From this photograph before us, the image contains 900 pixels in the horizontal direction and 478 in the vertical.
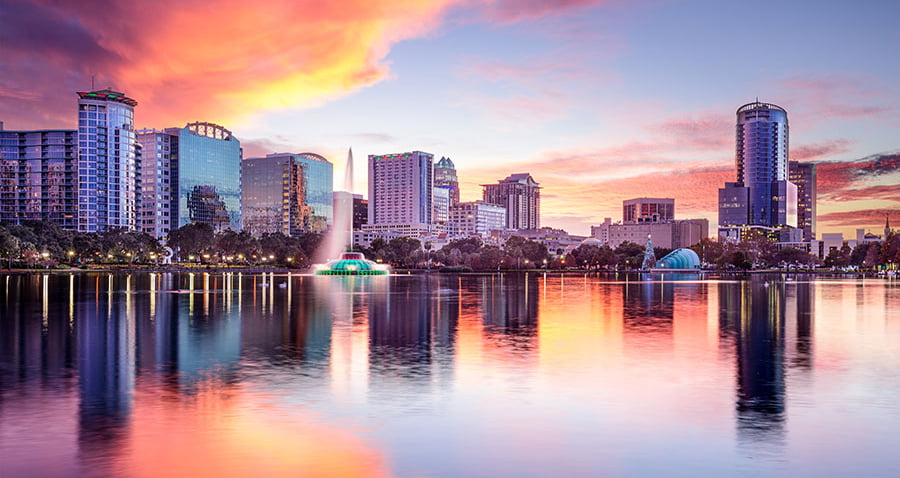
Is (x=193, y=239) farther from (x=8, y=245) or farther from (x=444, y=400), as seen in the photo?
(x=444, y=400)

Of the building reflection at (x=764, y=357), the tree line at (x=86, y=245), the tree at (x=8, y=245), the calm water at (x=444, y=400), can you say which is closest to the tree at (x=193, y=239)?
the tree line at (x=86, y=245)

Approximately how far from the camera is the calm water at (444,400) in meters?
13.1

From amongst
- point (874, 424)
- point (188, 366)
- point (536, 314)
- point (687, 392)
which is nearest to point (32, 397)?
point (188, 366)

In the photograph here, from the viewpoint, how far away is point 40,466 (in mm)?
12531

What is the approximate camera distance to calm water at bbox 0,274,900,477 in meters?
13.1

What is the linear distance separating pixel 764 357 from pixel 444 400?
14.0 m

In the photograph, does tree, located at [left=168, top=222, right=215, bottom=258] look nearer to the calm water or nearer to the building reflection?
the calm water

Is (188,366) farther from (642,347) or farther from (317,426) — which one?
(642,347)

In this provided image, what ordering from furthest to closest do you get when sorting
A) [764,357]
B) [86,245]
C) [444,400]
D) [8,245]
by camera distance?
1. [86,245]
2. [8,245]
3. [764,357]
4. [444,400]

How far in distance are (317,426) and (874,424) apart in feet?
40.7

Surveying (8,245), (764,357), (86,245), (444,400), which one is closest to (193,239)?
(86,245)

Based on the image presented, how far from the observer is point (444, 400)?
18062mm

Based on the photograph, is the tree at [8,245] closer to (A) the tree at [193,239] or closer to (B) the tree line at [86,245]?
(B) the tree line at [86,245]

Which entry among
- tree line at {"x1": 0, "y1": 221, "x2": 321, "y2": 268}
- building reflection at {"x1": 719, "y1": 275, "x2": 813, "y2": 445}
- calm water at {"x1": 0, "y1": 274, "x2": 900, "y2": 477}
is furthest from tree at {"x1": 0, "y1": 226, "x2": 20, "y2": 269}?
building reflection at {"x1": 719, "y1": 275, "x2": 813, "y2": 445}
